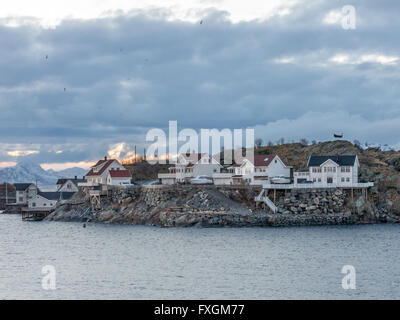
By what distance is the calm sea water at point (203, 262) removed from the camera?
45.5 m

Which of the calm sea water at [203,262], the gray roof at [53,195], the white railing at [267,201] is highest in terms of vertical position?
the white railing at [267,201]

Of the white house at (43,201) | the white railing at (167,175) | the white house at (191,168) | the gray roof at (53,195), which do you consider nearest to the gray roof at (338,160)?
the white house at (191,168)

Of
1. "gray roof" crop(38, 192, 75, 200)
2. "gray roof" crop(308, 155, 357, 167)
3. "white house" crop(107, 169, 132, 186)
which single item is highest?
"gray roof" crop(308, 155, 357, 167)

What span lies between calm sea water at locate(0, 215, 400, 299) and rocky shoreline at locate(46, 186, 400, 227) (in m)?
3.45

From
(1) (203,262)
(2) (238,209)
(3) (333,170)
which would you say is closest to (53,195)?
(2) (238,209)

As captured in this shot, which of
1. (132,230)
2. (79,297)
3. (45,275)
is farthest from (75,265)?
(132,230)

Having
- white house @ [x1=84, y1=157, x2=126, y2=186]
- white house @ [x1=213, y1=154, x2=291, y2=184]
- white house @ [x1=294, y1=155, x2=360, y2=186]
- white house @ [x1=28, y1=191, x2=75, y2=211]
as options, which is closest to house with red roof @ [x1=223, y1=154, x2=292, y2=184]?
white house @ [x1=213, y1=154, x2=291, y2=184]

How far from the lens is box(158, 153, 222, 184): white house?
113062 millimetres

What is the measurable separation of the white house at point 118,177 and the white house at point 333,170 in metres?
33.1

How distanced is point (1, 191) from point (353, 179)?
124 m

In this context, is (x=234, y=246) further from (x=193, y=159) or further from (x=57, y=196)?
(x=57, y=196)

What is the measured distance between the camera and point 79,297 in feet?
145

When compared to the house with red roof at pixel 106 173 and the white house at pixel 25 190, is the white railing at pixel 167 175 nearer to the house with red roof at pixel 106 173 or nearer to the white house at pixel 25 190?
the house with red roof at pixel 106 173

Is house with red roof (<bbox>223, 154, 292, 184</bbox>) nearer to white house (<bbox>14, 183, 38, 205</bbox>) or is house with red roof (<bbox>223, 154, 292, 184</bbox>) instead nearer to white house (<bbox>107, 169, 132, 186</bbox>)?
white house (<bbox>107, 169, 132, 186</bbox>)
